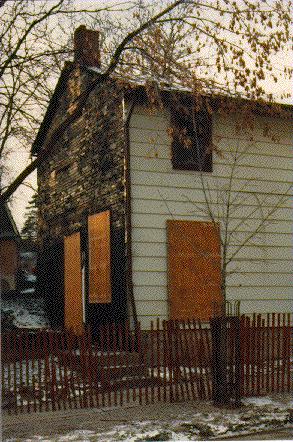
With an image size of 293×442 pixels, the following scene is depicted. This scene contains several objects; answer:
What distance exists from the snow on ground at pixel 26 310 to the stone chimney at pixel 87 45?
703cm

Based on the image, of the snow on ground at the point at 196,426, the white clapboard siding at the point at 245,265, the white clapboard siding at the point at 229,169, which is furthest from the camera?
the white clapboard siding at the point at 229,169

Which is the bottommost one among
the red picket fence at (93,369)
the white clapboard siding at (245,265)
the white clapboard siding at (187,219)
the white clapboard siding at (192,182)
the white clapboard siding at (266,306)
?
the red picket fence at (93,369)

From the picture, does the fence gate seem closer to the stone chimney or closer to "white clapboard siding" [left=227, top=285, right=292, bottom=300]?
"white clapboard siding" [left=227, top=285, right=292, bottom=300]

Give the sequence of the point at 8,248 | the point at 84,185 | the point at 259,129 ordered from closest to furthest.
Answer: the point at 259,129 → the point at 84,185 → the point at 8,248

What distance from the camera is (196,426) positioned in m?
8.10

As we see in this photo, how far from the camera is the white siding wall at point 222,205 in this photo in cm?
1337

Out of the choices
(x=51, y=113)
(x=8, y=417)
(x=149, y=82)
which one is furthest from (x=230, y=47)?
(x=51, y=113)

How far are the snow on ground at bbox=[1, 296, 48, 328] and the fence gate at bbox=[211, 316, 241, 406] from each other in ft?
27.5

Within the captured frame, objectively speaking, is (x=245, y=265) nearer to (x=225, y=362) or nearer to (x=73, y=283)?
(x=73, y=283)

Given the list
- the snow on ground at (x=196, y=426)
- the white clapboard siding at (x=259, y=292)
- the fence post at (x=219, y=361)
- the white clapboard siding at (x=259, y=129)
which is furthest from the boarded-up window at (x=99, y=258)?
the snow on ground at (x=196, y=426)

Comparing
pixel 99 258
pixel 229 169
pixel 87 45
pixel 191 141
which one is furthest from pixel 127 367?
pixel 87 45

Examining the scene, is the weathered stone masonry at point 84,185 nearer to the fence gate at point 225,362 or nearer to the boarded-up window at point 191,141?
the boarded-up window at point 191,141

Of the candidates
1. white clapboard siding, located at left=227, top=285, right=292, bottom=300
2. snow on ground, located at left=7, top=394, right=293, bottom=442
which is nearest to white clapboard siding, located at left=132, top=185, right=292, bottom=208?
white clapboard siding, located at left=227, top=285, right=292, bottom=300

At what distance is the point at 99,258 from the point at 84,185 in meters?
2.24
